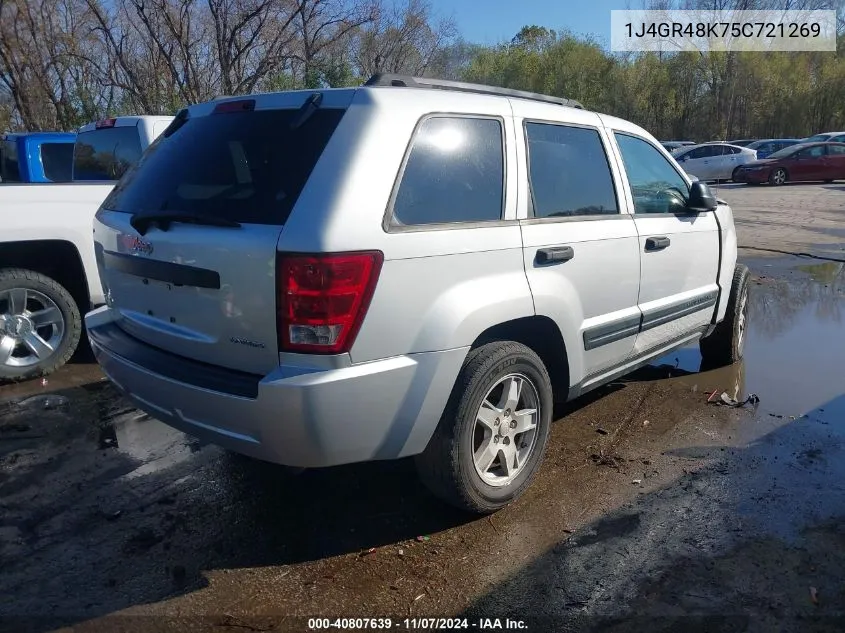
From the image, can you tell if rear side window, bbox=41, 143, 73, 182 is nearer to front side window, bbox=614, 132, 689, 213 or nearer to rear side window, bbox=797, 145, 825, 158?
front side window, bbox=614, 132, 689, 213

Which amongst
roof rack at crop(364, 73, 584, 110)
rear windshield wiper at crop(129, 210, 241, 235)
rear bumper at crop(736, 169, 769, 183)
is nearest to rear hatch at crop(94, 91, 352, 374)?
rear windshield wiper at crop(129, 210, 241, 235)

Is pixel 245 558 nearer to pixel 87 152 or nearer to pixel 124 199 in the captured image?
pixel 124 199

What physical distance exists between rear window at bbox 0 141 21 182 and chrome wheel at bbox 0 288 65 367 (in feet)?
12.7

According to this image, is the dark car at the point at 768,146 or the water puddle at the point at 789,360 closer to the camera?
the water puddle at the point at 789,360

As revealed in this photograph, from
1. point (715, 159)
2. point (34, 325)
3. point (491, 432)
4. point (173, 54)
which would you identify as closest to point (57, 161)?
point (34, 325)

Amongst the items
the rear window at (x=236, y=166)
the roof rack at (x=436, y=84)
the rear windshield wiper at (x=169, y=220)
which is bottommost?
the rear windshield wiper at (x=169, y=220)

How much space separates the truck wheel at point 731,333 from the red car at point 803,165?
72.2 feet

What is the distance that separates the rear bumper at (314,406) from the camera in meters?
2.53

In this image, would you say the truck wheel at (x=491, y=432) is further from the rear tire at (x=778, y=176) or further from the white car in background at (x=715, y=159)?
the white car in background at (x=715, y=159)

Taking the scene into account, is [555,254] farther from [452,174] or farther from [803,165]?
[803,165]

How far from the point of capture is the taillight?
249cm

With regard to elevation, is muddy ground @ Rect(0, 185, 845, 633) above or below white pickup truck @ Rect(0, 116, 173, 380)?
below

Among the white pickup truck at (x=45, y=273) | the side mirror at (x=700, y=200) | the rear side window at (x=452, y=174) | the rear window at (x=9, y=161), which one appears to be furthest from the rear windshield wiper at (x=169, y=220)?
A: the rear window at (x=9, y=161)

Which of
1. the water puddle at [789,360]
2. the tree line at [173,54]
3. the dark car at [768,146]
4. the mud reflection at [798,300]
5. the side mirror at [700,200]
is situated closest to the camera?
the side mirror at [700,200]
